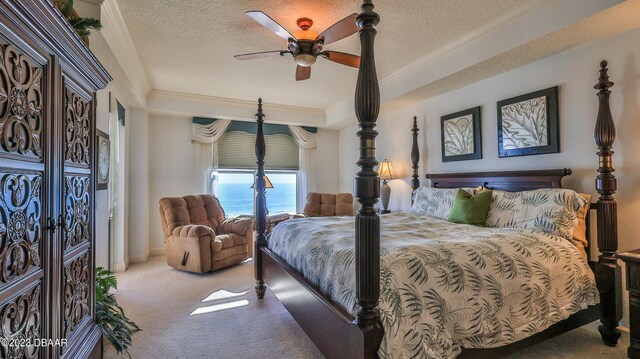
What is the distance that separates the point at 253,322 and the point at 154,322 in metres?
0.86

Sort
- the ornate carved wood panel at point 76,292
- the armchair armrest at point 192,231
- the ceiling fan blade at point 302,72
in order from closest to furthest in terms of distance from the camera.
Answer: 1. the ornate carved wood panel at point 76,292
2. the ceiling fan blade at point 302,72
3. the armchair armrest at point 192,231

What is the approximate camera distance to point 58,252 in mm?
1126

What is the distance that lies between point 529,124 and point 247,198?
445 cm

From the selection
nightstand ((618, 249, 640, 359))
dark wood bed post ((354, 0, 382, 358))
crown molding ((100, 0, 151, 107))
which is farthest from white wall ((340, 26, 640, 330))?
crown molding ((100, 0, 151, 107))

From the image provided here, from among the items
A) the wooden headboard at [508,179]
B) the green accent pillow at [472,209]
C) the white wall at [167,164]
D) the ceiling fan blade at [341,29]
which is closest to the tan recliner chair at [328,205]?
the wooden headboard at [508,179]

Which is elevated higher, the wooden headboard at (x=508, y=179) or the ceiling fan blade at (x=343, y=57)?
the ceiling fan blade at (x=343, y=57)

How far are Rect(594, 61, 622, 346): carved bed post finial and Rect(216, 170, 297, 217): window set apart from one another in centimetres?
460

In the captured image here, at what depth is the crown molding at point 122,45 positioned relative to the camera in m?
2.35

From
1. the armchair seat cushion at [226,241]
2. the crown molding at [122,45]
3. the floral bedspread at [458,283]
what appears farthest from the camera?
the armchair seat cushion at [226,241]

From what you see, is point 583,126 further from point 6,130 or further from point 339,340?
point 6,130

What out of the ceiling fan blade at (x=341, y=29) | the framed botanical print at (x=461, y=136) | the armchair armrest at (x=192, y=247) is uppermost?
the ceiling fan blade at (x=341, y=29)

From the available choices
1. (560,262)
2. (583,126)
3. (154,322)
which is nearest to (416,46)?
(583,126)

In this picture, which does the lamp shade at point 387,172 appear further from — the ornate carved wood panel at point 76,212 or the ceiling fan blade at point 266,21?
the ornate carved wood panel at point 76,212

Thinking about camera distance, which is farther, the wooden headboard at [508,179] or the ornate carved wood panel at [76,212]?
the wooden headboard at [508,179]
